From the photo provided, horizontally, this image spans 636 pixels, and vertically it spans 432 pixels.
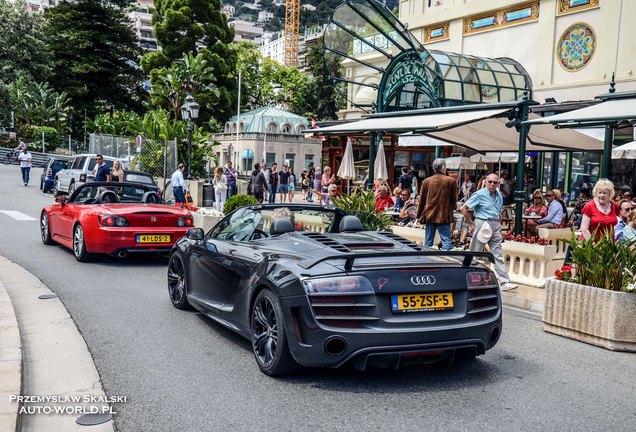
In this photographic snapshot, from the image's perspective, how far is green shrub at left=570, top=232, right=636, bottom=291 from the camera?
638cm

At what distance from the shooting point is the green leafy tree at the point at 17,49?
5084 cm

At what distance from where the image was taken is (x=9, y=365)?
470 cm

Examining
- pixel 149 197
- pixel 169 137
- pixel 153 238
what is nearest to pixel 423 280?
pixel 153 238

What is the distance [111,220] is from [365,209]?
4323 millimetres

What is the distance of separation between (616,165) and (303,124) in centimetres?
5435

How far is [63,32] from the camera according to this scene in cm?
5609

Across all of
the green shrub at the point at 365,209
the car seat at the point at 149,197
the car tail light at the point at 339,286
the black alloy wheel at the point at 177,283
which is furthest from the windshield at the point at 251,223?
the car seat at the point at 149,197

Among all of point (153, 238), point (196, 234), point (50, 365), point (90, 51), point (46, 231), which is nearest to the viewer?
point (50, 365)

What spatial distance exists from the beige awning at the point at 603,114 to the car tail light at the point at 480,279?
5.52m

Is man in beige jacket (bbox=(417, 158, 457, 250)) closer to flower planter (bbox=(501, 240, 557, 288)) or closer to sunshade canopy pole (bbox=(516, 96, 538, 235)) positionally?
flower planter (bbox=(501, 240, 557, 288))

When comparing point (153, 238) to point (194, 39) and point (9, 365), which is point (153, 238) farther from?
point (194, 39)

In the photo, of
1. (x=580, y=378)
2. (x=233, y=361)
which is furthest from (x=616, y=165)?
(x=233, y=361)

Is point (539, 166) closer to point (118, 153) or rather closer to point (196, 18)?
point (118, 153)

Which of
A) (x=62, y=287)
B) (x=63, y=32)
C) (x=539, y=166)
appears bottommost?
(x=62, y=287)
